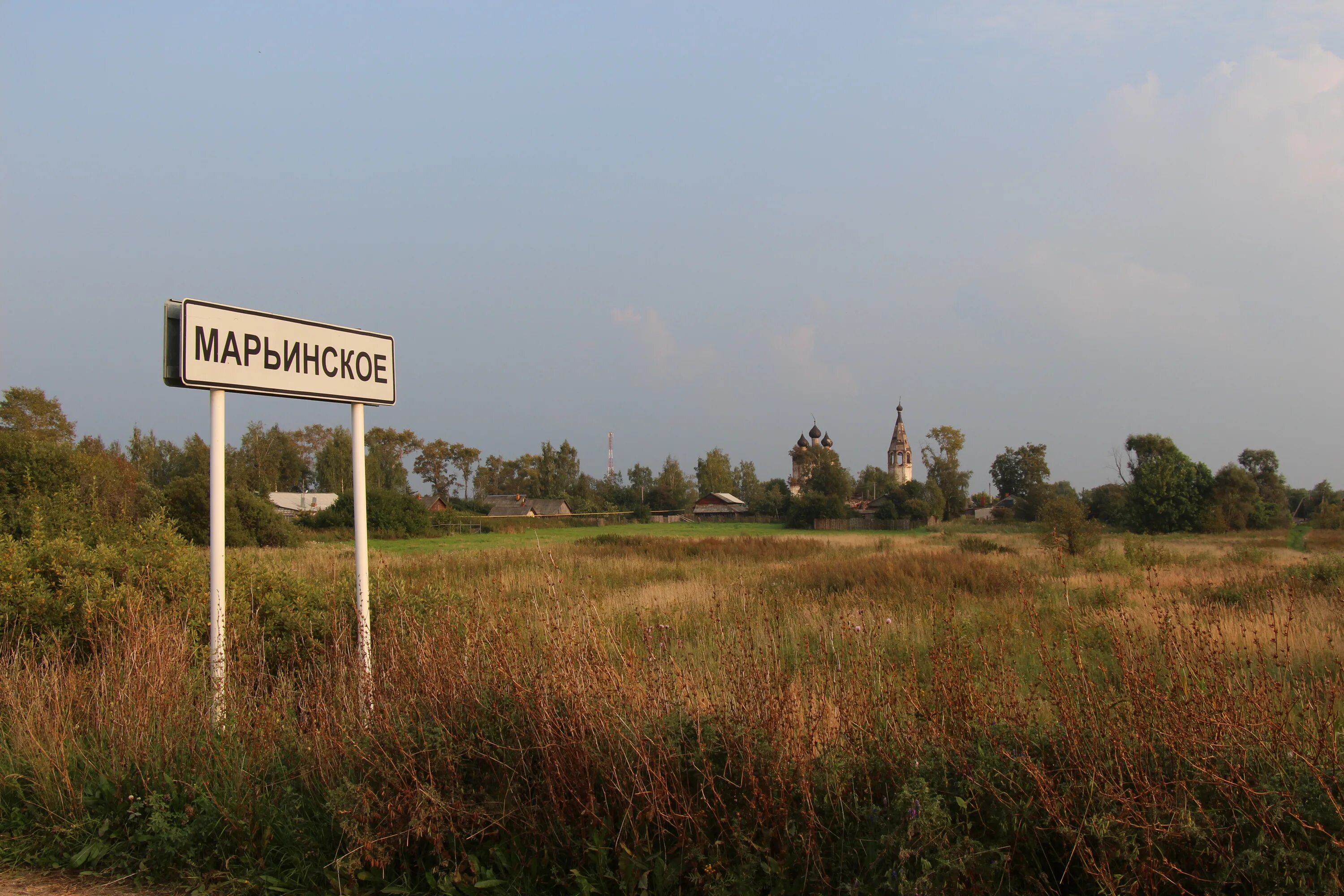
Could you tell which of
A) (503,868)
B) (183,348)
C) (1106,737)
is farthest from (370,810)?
(1106,737)

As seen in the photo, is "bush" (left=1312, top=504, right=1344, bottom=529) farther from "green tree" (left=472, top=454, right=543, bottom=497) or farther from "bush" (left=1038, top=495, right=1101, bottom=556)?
"green tree" (left=472, top=454, right=543, bottom=497)

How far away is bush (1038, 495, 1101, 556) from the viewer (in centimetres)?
2694

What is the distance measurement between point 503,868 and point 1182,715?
110 inches

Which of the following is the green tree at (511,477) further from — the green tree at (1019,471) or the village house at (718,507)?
the green tree at (1019,471)

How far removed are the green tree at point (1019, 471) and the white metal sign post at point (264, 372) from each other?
108 meters

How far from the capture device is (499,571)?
735 inches

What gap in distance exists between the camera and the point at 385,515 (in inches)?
2457

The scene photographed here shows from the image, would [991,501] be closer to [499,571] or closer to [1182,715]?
[499,571]

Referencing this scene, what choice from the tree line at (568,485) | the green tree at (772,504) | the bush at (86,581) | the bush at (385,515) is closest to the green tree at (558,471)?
the tree line at (568,485)

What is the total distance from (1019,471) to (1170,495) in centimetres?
4377

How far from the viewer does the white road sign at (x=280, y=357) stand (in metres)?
4.32

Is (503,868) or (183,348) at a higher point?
(183,348)

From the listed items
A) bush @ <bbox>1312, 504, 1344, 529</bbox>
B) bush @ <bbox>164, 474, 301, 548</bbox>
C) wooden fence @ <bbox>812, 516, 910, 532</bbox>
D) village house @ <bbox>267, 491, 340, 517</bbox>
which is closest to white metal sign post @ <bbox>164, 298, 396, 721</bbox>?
bush @ <bbox>164, 474, 301, 548</bbox>

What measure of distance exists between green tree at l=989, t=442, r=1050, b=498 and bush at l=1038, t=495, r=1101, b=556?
260 feet
